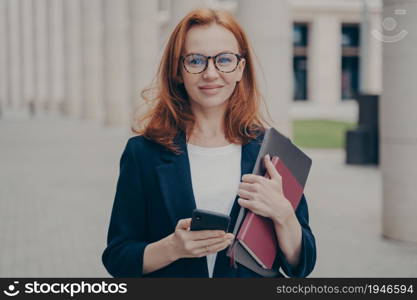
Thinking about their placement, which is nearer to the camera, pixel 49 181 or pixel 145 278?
pixel 145 278

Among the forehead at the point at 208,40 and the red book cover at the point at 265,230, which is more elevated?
the forehead at the point at 208,40

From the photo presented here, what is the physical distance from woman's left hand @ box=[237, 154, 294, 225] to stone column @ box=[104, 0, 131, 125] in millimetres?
33785

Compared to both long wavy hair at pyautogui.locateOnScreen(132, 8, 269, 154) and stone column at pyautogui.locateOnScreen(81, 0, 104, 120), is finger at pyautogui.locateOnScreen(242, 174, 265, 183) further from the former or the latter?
stone column at pyautogui.locateOnScreen(81, 0, 104, 120)

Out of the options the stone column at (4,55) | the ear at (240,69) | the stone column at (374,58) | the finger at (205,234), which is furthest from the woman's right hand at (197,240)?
the stone column at (4,55)

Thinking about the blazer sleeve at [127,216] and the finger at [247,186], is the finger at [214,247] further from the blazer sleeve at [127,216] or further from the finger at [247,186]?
the blazer sleeve at [127,216]

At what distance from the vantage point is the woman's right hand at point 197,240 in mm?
2395

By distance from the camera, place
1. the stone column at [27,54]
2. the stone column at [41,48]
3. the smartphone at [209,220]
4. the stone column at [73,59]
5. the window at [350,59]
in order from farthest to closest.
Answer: the stone column at [27,54]
the stone column at [41,48]
the window at [350,59]
the stone column at [73,59]
the smartphone at [209,220]

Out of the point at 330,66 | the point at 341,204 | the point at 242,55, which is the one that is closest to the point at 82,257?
the point at 341,204

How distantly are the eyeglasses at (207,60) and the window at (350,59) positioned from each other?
53.7 metres

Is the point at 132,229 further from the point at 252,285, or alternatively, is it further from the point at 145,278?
the point at 252,285

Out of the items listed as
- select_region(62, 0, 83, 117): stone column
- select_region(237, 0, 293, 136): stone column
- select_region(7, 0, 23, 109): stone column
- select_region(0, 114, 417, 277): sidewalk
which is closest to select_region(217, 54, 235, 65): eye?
select_region(0, 114, 417, 277): sidewalk

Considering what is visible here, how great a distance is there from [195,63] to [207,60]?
0.15 ft

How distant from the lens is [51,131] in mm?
34938

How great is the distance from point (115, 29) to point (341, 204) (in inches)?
995
